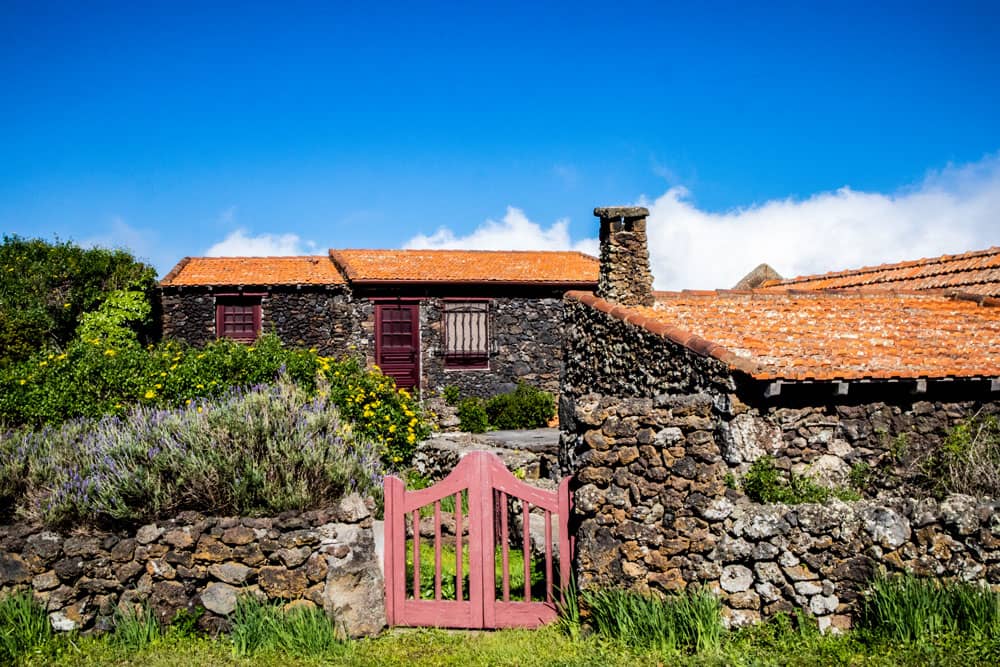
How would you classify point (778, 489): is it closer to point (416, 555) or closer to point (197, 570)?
point (416, 555)

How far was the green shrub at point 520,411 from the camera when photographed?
829 inches

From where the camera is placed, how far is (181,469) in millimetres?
7770

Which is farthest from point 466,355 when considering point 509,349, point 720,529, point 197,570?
point 720,529

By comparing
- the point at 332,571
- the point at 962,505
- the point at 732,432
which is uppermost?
the point at 732,432

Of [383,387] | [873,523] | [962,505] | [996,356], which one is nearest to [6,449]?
[383,387]

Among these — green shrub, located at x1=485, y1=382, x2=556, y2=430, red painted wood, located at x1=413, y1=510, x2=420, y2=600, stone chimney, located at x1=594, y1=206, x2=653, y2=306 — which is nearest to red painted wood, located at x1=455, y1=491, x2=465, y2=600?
red painted wood, located at x1=413, y1=510, x2=420, y2=600

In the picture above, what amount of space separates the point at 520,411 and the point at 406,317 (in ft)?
14.8

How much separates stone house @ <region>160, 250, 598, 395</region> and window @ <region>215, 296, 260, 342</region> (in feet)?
0.09

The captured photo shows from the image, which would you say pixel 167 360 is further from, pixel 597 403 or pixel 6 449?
pixel 597 403

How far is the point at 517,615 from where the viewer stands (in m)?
7.30

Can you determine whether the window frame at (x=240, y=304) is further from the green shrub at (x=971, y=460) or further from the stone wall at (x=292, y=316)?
the green shrub at (x=971, y=460)

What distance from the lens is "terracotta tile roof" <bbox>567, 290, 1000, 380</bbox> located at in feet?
28.3

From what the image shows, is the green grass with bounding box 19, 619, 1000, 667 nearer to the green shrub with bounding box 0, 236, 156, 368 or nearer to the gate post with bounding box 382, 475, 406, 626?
the gate post with bounding box 382, 475, 406, 626

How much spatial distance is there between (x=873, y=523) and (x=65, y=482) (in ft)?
23.8
